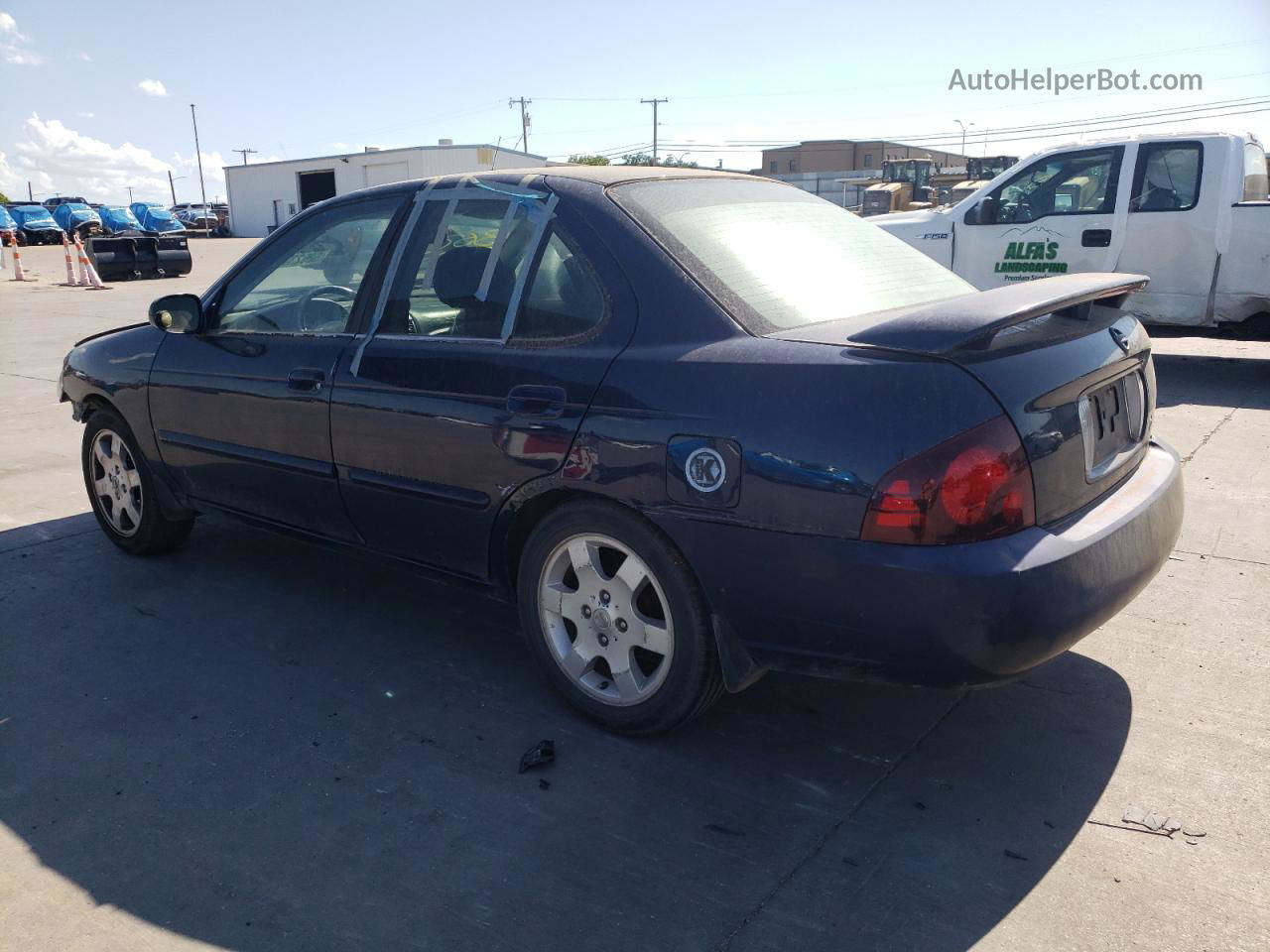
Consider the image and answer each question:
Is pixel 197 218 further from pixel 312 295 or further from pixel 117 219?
pixel 312 295

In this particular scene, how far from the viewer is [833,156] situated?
8481 cm

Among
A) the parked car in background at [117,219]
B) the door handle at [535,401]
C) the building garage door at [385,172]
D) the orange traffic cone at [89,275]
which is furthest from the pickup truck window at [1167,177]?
the parked car in background at [117,219]

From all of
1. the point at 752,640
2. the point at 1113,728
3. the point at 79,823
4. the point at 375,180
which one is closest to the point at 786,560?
the point at 752,640

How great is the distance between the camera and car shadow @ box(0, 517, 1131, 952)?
243 centimetres

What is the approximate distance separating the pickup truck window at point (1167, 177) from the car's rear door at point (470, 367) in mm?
7336

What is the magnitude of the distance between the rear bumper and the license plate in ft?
0.51

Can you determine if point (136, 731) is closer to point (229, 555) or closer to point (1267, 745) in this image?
point (229, 555)

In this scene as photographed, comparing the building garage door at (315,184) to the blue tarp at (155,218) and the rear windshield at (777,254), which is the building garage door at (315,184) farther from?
the rear windshield at (777,254)

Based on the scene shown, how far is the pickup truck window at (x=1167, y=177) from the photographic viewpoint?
28.5ft

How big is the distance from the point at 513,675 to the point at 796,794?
1.18 meters

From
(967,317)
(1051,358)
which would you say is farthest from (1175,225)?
(967,317)

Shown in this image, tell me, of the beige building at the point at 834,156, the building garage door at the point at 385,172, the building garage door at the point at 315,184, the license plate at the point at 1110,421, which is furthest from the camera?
the beige building at the point at 834,156

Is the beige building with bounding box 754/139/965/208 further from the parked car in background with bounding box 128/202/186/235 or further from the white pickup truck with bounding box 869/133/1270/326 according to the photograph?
the white pickup truck with bounding box 869/133/1270/326

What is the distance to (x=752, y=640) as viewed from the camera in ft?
9.16
